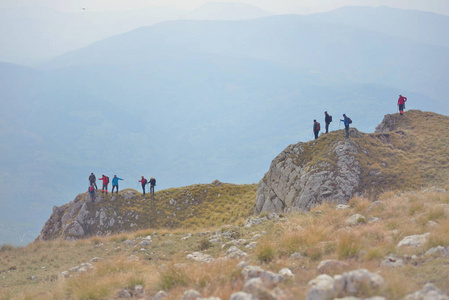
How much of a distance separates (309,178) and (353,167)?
12.1 feet

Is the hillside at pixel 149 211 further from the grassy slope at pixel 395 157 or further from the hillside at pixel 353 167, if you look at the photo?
the grassy slope at pixel 395 157

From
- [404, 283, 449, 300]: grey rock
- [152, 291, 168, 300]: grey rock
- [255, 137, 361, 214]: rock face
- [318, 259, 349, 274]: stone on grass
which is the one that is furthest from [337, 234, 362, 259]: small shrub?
[255, 137, 361, 214]: rock face

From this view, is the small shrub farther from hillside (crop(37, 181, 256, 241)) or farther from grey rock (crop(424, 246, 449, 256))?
hillside (crop(37, 181, 256, 241))

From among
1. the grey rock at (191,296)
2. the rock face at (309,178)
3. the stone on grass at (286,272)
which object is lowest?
the stone on grass at (286,272)

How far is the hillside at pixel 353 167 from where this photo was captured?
26.3 metres

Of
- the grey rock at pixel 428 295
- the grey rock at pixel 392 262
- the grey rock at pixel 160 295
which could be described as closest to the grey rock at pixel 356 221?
the grey rock at pixel 392 262

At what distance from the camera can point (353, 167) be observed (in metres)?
28.1

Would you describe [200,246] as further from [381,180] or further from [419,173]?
[419,173]

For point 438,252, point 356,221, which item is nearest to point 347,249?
point 438,252

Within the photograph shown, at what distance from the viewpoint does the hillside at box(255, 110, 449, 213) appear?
2631cm

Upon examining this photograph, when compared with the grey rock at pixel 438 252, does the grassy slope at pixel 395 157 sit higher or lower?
higher

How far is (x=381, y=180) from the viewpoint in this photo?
26938 millimetres

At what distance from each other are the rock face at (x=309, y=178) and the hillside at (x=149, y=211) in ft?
16.9

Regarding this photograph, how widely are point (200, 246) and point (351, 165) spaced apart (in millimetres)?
17226
